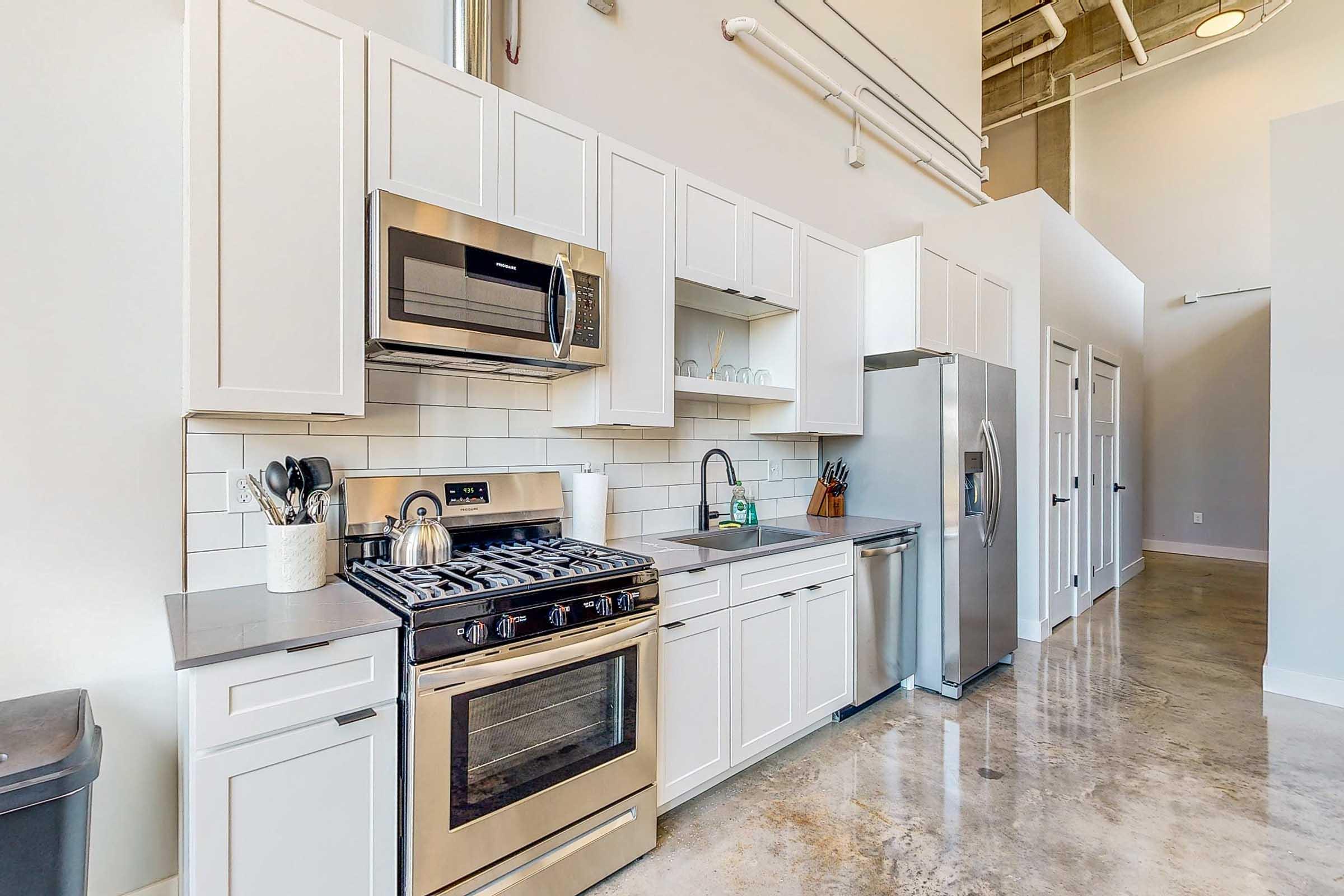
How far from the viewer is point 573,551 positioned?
7.47 feet

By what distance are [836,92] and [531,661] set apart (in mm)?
4029

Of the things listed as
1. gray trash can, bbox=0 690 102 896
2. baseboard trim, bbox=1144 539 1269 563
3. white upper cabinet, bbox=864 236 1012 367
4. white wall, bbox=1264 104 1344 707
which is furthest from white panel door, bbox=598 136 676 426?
baseboard trim, bbox=1144 539 1269 563

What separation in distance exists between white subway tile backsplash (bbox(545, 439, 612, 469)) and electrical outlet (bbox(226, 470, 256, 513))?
1.06m

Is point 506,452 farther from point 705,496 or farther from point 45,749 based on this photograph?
point 45,749

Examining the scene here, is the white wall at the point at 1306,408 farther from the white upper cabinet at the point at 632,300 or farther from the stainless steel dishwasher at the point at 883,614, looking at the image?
the white upper cabinet at the point at 632,300

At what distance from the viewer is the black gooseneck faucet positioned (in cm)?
319

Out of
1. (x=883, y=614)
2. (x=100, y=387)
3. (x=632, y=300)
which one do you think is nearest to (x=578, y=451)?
(x=632, y=300)

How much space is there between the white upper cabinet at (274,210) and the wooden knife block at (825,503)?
2689 millimetres

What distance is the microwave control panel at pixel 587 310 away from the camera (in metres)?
2.24

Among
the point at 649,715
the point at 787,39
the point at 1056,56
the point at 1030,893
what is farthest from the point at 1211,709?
the point at 1056,56

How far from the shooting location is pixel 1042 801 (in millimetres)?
2465

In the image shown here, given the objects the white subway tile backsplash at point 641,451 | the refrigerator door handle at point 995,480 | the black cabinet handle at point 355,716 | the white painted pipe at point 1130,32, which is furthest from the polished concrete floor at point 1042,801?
the white painted pipe at point 1130,32

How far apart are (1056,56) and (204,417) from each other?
8980 millimetres

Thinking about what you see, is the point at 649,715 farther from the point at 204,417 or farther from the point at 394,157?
the point at 394,157
